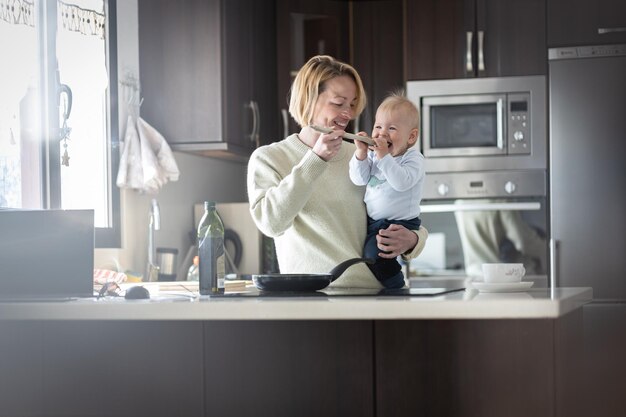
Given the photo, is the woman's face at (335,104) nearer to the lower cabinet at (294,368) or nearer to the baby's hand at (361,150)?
the baby's hand at (361,150)

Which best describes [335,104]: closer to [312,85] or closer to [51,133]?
[312,85]

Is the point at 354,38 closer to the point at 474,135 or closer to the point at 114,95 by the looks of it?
the point at 474,135

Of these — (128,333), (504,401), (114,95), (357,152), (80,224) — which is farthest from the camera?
(114,95)

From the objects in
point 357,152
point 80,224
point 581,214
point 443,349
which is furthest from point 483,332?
point 581,214

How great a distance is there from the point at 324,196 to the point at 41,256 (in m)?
0.76

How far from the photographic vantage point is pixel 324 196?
2631mm

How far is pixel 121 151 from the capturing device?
3.71 m

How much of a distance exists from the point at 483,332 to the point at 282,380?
1.36 ft

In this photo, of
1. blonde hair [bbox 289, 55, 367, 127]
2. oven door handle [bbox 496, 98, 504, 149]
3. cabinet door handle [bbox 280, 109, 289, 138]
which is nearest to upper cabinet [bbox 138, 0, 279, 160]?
cabinet door handle [bbox 280, 109, 289, 138]

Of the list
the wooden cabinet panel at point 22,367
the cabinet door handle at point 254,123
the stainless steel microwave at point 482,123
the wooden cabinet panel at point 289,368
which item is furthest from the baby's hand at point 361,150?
the stainless steel microwave at point 482,123

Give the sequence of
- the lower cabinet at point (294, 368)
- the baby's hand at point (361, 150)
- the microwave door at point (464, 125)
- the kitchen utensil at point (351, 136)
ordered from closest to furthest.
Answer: the lower cabinet at point (294, 368) < the kitchen utensil at point (351, 136) < the baby's hand at point (361, 150) < the microwave door at point (464, 125)

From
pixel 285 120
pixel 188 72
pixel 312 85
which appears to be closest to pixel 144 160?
pixel 188 72

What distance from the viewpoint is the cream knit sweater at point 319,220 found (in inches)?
102

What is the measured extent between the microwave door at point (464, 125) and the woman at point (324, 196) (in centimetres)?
170
